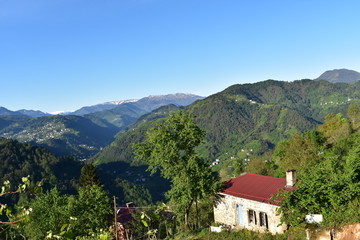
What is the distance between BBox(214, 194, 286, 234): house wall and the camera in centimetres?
2692

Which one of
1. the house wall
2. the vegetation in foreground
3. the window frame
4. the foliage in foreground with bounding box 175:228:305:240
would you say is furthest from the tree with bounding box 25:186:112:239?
the window frame

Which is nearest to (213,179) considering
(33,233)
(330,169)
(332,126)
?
(330,169)

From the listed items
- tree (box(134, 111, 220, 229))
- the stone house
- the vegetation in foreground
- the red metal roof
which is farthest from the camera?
tree (box(134, 111, 220, 229))

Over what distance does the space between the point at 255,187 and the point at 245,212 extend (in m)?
3.19

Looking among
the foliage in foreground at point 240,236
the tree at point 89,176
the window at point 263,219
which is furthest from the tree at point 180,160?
the tree at point 89,176

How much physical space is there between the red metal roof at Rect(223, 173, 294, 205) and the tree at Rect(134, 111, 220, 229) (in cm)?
227

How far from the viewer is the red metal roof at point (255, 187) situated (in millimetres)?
28844

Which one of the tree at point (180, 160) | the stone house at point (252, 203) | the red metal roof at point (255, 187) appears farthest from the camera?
the tree at point (180, 160)

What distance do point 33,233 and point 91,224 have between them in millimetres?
9604

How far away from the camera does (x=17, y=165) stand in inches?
7539

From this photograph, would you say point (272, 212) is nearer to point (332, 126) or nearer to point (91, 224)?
point (91, 224)

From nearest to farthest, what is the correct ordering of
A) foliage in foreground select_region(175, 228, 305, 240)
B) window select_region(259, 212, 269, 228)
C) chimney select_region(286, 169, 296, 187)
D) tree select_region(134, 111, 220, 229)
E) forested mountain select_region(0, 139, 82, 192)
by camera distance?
foliage in foreground select_region(175, 228, 305, 240) < window select_region(259, 212, 269, 228) < chimney select_region(286, 169, 296, 187) < tree select_region(134, 111, 220, 229) < forested mountain select_region(0, 139, 82, 192)

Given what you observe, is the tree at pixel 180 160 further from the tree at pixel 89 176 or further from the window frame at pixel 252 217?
the tree at pixel 89 176

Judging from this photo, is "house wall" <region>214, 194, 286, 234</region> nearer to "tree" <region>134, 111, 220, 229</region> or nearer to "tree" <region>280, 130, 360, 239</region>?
"tree" <region>134, 111, 220, 229</region>
